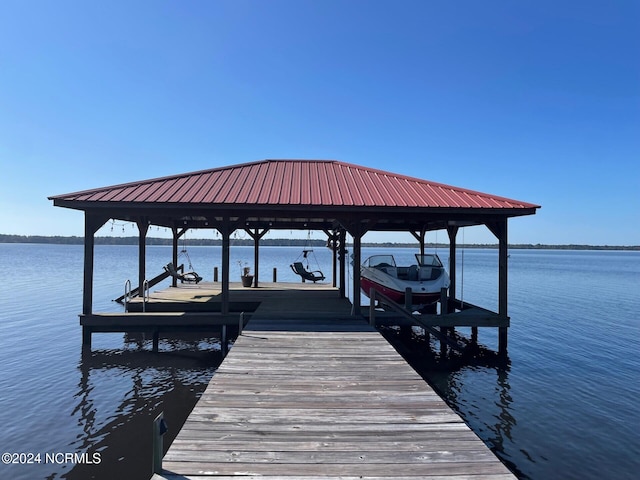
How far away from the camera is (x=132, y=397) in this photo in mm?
7859

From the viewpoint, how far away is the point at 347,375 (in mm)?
5457

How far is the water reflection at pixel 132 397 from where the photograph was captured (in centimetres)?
559

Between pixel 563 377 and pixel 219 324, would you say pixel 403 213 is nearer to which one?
pixel 219 324

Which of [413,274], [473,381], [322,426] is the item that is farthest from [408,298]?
[322,426]

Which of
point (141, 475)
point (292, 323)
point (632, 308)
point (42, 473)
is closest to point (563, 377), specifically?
point (292, 323)

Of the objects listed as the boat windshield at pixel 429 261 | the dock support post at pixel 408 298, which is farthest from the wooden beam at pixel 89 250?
the boat windshield at pixel 429 261

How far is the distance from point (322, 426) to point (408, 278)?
868 cm

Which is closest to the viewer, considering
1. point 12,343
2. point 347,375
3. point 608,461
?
point 347,375

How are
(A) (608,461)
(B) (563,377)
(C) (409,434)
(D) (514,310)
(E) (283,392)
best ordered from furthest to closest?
(D) (514,310) < (B) (563,377) < (A) (608,461) < (E) (283,392) < (C) (409,434)

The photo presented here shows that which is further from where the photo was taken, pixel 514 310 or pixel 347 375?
pixel 514 310

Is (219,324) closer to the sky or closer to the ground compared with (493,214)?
closer to the ground

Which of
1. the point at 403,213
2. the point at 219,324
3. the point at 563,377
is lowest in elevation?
the point at 563,377

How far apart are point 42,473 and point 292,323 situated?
5053 millimetres

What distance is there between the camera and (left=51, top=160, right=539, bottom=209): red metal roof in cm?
909
